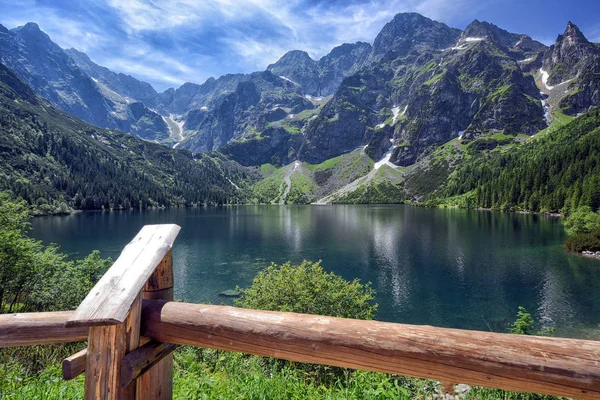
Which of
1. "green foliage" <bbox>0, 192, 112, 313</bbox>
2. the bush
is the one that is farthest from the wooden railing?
the bush

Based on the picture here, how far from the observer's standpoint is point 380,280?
43.8 m

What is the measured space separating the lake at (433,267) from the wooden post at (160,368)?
31.6m

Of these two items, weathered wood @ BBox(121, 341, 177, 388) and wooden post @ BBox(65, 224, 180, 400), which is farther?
weathered wood @ BBox(121, 341, 177, 388)

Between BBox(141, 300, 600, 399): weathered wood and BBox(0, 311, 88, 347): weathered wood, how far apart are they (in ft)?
3.51

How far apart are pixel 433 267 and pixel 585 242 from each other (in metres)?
28.0

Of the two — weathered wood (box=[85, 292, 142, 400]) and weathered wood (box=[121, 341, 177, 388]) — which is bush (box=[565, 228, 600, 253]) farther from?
weathered wood (box=[85, 292, 142, 400])

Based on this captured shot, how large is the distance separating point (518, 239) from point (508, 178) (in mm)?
103324

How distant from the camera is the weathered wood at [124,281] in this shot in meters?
2.66

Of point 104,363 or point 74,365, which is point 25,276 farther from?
point 104,363

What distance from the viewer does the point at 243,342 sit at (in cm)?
317

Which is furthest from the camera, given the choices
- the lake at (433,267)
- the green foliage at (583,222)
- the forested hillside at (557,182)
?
the forested hillside at (557,182)

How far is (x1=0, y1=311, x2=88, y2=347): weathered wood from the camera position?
3.64 metres

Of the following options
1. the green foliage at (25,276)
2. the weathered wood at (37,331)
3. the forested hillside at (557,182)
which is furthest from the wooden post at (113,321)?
the forested hillside at (557,182)

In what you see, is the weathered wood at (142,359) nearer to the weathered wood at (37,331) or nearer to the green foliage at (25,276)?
the weathered wood at (37,331)
